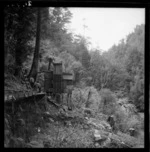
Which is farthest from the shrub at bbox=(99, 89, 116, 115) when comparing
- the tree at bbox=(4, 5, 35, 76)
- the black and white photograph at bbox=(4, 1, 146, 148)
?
the tree at bbox=(4, 5, 35, 76)

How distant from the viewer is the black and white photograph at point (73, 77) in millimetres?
2529

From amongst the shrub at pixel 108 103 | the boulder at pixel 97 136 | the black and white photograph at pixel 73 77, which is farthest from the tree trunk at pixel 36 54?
the boulder at pixel 97 136

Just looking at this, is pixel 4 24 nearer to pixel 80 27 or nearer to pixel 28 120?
pixel 80 27

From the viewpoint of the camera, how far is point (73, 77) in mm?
2861

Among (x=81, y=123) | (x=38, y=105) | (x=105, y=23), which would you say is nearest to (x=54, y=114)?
Answer: (x=38, y=105)

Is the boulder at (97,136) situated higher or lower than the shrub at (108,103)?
lower

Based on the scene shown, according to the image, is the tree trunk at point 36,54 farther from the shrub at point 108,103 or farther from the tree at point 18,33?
the shrub at point 108,103

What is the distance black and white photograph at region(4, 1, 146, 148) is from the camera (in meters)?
2.53

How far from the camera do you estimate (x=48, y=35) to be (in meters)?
2.80

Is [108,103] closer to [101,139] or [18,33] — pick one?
[101,139]

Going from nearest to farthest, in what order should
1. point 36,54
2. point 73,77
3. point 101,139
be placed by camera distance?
point 101,139, point 36,54, point 73,77

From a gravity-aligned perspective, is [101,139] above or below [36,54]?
below

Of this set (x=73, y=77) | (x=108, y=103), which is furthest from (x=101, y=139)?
(x=73, y=77)
